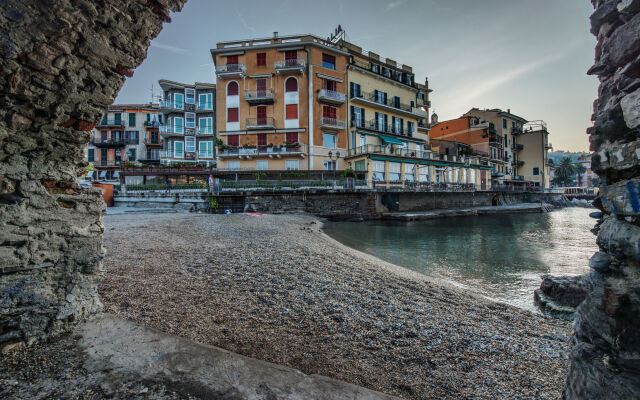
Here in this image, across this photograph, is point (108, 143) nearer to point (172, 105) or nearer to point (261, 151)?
point (172, 105)

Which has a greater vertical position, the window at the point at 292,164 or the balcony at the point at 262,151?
the balcony at the point at 262,151

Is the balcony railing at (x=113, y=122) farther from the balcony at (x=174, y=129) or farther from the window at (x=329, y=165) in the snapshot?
the window at (x=329, y=165)

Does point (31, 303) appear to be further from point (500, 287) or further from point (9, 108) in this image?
point (500, 287)

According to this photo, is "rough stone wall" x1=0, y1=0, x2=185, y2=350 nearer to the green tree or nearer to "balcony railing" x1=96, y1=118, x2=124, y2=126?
"balcony railing" x1=96, y1=118, x2=124, y2=126

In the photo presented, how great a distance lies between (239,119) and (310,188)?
1384 centimetres

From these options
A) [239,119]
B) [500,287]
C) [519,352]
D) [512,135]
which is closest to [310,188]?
[239,119]

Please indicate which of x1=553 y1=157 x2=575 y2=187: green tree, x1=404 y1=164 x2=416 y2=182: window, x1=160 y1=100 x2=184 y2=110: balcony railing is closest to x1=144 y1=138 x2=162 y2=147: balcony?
x1=160 y1=100 x2=184 y2=110: balcony railing

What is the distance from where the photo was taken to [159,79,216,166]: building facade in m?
36.5

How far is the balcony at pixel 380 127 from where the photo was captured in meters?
33.4

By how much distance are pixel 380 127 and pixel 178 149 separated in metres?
28.4

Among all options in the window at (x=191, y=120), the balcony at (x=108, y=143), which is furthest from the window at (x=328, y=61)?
the balcony at (x=108, y=143)

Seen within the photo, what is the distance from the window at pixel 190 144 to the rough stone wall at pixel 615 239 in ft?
133

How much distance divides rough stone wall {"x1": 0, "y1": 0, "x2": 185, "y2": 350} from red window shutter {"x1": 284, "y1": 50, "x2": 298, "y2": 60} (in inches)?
1253

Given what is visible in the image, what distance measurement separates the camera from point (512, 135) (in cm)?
5503
